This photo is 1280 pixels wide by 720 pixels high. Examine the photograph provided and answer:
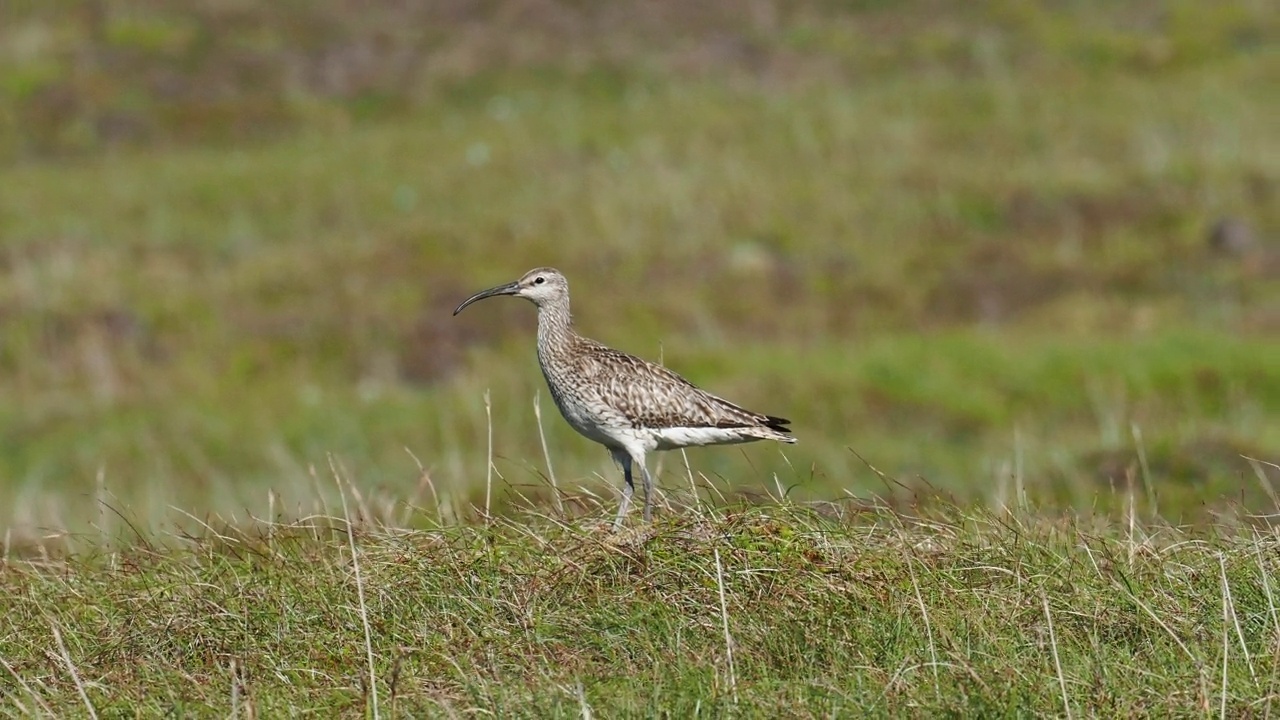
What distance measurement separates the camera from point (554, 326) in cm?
1041

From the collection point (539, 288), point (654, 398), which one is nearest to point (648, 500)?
point (654, 398)

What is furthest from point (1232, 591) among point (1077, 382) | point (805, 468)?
point (1077, 382)

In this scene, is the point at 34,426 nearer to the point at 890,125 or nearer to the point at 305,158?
the point at 305,158

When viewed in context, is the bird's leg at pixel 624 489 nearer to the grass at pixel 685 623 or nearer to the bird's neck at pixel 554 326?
the grass at pixel 685 623

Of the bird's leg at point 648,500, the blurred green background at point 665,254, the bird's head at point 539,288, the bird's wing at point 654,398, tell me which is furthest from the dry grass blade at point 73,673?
the bird's head at point 539,288

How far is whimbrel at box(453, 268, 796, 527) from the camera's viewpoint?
9.95m

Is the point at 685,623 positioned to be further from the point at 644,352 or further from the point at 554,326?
the point at 644,352

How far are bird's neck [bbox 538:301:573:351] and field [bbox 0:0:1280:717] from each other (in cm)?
85

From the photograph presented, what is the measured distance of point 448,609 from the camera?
7.14m

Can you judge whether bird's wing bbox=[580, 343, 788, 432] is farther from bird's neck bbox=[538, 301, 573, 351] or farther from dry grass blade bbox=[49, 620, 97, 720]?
dry grass blade bbox=[49, 620, 97, 720]

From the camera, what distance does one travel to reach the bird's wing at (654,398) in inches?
392

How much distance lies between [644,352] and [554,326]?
12.8 meters

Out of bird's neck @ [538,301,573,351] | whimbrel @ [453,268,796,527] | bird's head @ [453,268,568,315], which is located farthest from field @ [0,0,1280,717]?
bird's head @ [453,268,568,315]

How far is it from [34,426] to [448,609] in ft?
52.2
